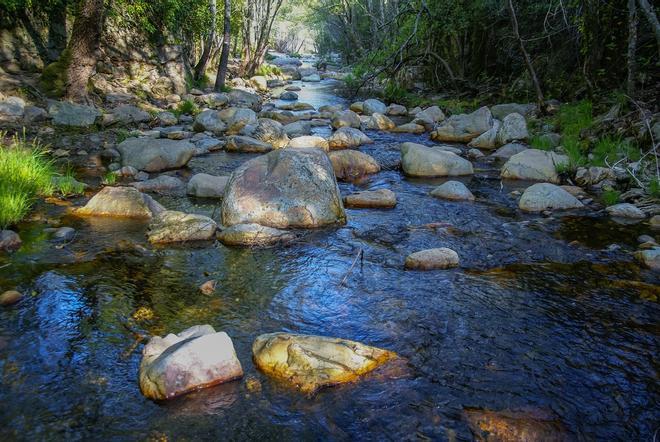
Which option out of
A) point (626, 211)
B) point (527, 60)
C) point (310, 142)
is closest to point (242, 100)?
point (310, 142)

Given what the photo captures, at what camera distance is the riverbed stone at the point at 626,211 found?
238 inches

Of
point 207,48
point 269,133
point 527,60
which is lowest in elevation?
point 269,133

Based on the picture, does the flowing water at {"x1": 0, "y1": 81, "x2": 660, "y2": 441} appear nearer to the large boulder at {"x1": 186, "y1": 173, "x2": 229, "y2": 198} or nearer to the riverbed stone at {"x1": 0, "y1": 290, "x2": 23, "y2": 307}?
the riverbed stone at {"x1": 0, "y1": 290, "x2": 23, "y2": 307}

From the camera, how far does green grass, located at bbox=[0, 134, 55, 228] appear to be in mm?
5172

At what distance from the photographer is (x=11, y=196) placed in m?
5.25

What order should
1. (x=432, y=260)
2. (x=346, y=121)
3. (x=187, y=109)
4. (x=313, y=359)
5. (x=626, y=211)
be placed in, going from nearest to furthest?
(x=313, y=359) → (x=432, y=260) → (x=626, y=211) → (x=346, y=121) → (x=187, y=109)

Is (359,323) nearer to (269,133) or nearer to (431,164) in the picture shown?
(431,164)

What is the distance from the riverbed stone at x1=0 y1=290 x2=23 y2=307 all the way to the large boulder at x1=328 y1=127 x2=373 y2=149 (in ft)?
23.0

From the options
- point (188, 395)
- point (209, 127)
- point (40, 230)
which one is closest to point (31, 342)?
point (188, 395)

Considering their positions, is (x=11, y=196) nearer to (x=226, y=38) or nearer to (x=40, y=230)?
(x=40, y=230)

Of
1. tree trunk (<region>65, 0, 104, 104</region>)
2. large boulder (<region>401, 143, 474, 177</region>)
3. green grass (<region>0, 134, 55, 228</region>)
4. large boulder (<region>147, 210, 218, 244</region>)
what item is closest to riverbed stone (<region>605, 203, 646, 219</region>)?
large boulder (<region>401, 143, 474, 177</region>)

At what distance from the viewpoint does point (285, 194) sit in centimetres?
564

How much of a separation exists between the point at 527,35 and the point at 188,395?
13134 millimetres

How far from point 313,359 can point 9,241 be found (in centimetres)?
348
